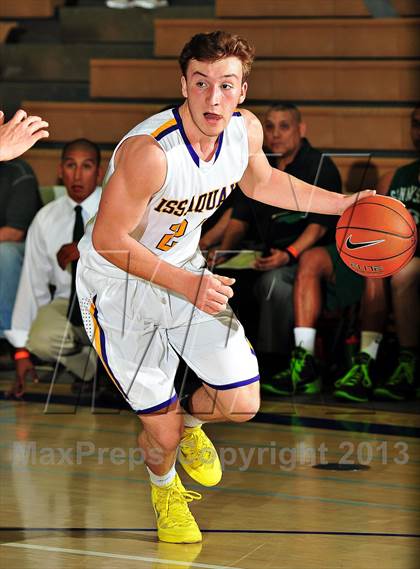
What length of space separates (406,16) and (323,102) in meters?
0.83

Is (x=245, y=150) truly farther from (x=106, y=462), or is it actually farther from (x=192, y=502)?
(x=106, y=462)

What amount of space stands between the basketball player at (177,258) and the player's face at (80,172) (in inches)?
85.8

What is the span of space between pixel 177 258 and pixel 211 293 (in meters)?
0.57

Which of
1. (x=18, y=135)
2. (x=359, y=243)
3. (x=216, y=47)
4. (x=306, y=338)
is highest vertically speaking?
(x=216, y=47)

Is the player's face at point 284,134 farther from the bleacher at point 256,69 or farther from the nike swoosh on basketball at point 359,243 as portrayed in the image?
the nike swoosh on basketball at point 359,243

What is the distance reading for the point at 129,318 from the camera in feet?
10.8

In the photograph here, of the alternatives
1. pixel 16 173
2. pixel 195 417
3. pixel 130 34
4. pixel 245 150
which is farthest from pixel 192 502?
pixel 130 34

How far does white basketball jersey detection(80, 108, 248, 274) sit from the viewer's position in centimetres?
309

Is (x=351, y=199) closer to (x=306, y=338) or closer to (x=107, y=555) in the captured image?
(x=107, y=555)

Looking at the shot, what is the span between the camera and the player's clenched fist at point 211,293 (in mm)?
2854

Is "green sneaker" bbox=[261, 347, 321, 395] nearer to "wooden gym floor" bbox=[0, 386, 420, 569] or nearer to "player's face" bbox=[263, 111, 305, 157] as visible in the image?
"wooden gym floor" bbox=[0, 386, 420, 569]

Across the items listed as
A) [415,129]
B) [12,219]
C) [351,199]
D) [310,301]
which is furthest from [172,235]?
[12,219]

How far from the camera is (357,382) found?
518cm

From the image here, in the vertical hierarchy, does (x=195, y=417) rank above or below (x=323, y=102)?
below
